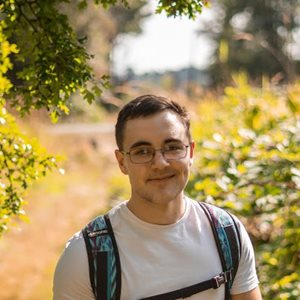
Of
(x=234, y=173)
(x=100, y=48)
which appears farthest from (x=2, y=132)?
(x=100, y=48)

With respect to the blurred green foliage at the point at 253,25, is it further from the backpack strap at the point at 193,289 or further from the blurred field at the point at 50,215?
the backpack strap at the point at 193,289

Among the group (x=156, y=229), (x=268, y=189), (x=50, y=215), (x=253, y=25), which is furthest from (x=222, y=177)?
(x=253, y=25)

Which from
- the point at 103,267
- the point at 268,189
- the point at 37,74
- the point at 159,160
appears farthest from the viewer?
the point at 268,189

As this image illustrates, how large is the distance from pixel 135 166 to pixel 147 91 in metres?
5.94

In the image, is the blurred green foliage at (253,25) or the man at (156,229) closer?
the man at (156,229)

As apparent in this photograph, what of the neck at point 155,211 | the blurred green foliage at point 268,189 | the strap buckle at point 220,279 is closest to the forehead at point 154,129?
the neck at point 155,211

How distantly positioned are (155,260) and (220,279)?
0.70ft

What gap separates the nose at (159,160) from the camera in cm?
180

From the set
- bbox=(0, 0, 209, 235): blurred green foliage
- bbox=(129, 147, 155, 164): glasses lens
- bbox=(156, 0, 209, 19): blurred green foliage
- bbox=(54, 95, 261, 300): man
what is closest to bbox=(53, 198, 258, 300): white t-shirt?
bbox=(54, 95, 261, 300): man

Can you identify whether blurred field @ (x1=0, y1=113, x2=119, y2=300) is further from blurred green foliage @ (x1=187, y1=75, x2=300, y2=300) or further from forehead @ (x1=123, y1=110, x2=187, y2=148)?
blurred green foliage @ (x1=187, y1=75, x2=300, y2=300)

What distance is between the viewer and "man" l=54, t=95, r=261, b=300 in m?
1.73

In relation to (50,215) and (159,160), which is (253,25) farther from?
(159,160)

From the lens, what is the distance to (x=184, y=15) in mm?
2303

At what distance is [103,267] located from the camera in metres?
1.70
